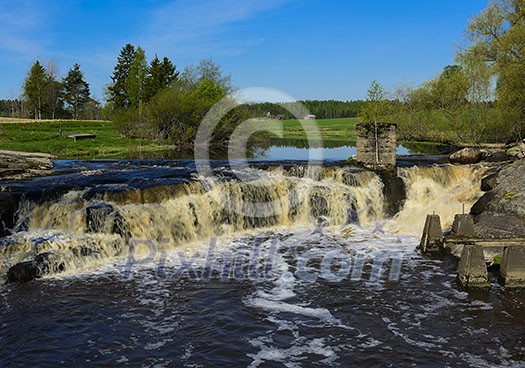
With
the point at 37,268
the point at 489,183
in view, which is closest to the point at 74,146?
the point at 37,268

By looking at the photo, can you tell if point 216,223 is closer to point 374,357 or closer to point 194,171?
point 194,171

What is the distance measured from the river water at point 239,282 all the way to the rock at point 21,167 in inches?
53.4

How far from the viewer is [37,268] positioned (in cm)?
1260

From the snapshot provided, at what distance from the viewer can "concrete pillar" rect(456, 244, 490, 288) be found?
11.9 meters

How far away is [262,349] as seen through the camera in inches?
349

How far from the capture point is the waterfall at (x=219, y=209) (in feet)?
46.7

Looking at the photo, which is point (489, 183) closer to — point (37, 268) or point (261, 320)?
point (261, 320)

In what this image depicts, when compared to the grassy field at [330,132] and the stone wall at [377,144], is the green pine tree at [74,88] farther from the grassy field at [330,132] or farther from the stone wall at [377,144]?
the stone wall at [377,144]

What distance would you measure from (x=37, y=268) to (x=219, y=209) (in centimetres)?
763

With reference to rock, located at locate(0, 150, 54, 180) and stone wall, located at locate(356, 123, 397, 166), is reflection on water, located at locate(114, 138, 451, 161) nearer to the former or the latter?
stone wall, located at locate(356, 123, 397, 166)

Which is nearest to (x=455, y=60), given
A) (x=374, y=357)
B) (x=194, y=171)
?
(x=194, y=171)

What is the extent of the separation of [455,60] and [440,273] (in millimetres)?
43161

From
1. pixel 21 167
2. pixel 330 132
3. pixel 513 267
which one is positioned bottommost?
pixel 513 267

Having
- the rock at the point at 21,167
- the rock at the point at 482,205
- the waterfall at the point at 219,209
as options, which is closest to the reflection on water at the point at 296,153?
the waterfall at the point at 219,209
